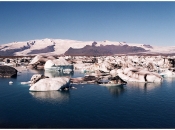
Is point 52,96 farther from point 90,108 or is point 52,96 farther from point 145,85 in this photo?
point 145,85

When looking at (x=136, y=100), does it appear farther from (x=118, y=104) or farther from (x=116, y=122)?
(x=116, y=122)

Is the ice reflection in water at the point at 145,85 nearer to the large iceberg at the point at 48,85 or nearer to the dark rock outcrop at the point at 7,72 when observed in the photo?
the large iceberg at the point at 48,85

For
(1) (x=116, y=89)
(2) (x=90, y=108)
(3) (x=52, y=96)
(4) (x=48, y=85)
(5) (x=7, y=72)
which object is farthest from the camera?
(5) (x=7, y=72)

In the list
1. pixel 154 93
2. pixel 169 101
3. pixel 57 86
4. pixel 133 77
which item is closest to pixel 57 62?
pixel 133 77

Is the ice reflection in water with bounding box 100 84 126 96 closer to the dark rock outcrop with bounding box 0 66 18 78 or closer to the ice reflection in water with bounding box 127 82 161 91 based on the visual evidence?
the ice reflection in water with bounding box 127 82 161 91

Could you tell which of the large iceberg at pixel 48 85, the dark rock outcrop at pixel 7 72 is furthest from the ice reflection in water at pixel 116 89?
the dark rock outcrop at pixel 7 72

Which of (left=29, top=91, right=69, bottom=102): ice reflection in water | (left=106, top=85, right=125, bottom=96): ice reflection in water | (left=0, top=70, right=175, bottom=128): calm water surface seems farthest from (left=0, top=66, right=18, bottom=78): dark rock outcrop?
(left=106, top=85, right=125, bottom=96): ice reflection in water

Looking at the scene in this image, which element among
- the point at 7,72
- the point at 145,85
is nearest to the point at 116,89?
the point at 145,85

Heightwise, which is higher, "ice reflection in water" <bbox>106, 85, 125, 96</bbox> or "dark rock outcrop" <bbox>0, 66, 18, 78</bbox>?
"dark rock outcrop" <bbox>0, 66, 18, 78</bbox>
